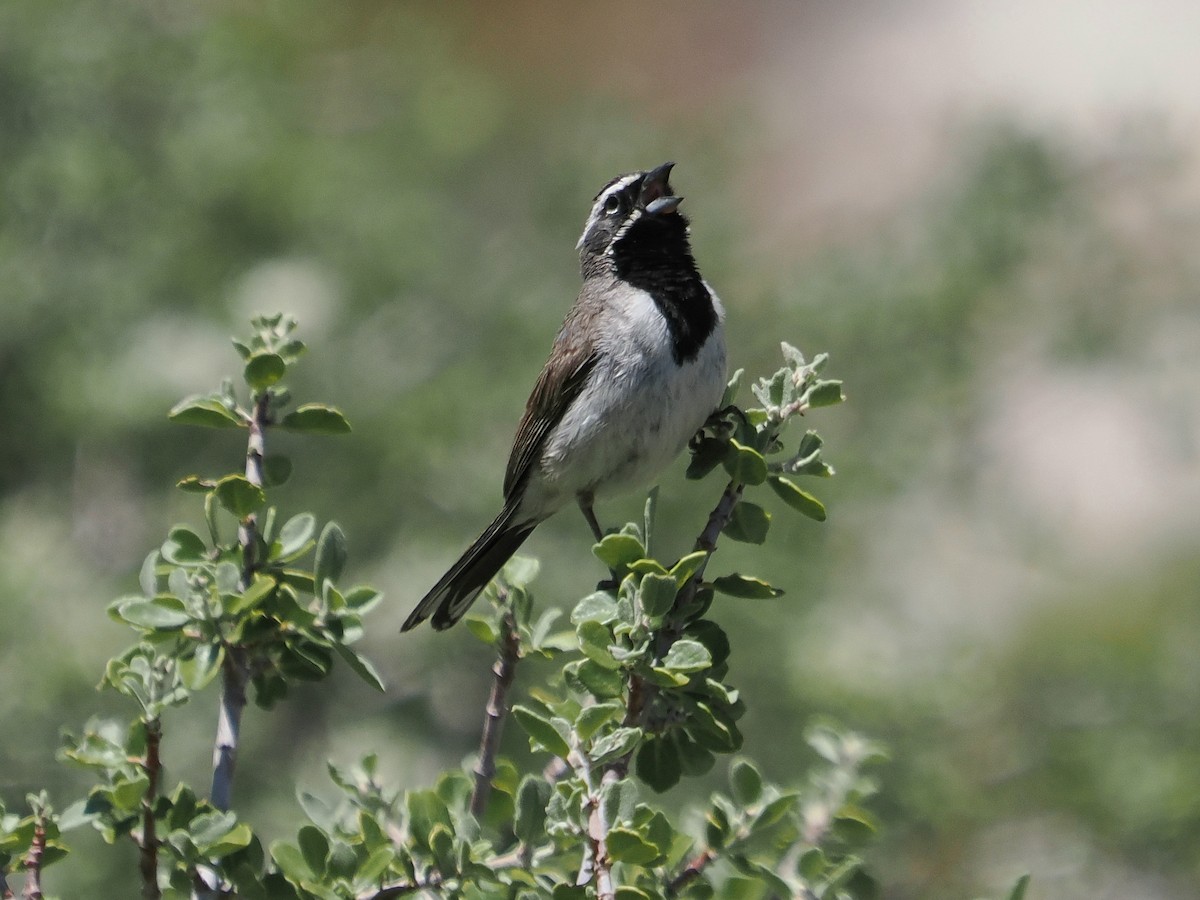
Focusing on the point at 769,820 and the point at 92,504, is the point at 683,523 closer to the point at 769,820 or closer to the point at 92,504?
the point at 92,504

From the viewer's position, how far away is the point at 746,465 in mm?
2307

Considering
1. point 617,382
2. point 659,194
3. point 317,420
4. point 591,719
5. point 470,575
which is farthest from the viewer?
point 659,194

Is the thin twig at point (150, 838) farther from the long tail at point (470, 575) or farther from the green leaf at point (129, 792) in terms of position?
the long tail at point (470, 575)

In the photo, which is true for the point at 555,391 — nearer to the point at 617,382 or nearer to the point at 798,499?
the point at 617,382

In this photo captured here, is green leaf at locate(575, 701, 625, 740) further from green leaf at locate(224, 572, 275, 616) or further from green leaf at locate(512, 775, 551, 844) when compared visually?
green leaf at locate(224, 572, 275, 616)

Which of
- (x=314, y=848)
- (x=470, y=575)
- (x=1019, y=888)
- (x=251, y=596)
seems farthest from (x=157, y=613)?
(x=470, y=575)

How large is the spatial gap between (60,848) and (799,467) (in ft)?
4.13

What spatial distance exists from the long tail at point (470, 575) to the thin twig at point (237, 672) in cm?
115

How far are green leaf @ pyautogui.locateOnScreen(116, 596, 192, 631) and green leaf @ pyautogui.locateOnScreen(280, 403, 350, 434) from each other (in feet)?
1.07

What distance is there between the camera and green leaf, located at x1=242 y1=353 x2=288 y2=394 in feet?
6.96

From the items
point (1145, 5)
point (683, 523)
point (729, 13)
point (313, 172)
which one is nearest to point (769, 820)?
point (683, 523)

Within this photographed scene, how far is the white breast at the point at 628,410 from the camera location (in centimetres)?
380

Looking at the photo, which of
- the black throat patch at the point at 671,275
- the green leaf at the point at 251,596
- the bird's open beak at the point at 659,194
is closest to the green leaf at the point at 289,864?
the green leaf at the point at 251,596

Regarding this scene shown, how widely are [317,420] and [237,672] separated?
406 mm
